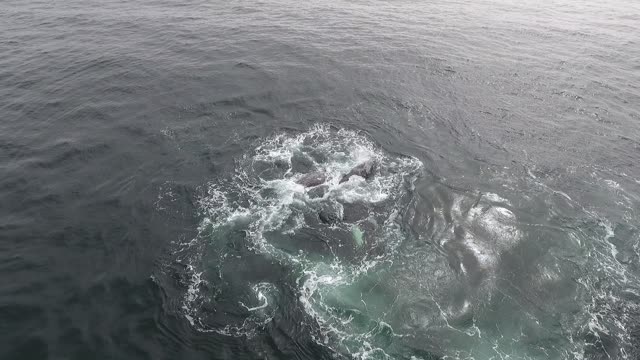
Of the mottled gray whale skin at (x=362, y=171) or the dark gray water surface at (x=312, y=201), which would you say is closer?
the dark gray water surface at (x=312, y=201)

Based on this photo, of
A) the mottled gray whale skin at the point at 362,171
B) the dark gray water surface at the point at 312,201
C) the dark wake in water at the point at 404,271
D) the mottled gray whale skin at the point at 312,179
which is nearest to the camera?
the dark wake in water at the point at 404,271

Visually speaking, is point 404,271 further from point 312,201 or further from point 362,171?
point 362,171

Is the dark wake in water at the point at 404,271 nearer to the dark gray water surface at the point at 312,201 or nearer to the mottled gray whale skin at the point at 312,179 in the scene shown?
the dark gray water surface at the point at 312,201

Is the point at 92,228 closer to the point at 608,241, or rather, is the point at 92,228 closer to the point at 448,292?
the point at 448,292

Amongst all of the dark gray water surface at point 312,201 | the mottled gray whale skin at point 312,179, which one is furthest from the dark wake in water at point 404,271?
the mottled gray whale skin at point 312,179

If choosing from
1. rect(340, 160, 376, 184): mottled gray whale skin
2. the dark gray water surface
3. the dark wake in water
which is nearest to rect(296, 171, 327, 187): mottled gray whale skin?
the dark wake in water

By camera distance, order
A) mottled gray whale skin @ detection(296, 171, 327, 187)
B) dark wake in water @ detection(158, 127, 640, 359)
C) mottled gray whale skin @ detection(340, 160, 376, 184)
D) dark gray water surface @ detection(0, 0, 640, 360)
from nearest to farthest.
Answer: dark wake in water @ detection(158, 127, 640, 359) → dark gray water surface @ detection(0, 0, 640, 360) → mottled gray whale skin @ detection(296, 171, 327, 187) → mottled gray whale skin @ detection(340, 160, 376, 184)

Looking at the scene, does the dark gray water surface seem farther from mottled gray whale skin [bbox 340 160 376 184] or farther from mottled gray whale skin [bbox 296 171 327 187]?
mottled gray whale skin [bbox 296 171 327 187]
